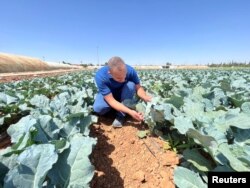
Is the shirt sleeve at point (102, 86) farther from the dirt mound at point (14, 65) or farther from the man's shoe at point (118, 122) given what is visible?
the dirt mound at point (14, 65)

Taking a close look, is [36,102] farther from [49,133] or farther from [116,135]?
[49,133]

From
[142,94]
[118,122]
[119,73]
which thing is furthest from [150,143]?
[142,94]

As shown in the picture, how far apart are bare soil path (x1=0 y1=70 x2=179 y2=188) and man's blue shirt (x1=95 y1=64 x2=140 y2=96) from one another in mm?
604

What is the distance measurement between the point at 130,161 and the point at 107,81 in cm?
151

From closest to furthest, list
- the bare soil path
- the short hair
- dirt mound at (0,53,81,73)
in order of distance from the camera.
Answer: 1. the bare soil path
2. the short hair
3. dirt mound at (0,53,81,73)

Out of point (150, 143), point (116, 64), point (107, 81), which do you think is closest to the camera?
point (150, 143)

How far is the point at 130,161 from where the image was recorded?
104 inches

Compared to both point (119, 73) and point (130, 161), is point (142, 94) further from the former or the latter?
point (130, 161)

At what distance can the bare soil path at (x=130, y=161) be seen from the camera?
2.27 meters

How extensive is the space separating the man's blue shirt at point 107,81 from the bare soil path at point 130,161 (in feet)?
1.98

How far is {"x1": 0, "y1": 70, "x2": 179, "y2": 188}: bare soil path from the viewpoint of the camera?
7.45 ft

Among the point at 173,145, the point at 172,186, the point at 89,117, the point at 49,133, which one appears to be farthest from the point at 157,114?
the point at 49,133

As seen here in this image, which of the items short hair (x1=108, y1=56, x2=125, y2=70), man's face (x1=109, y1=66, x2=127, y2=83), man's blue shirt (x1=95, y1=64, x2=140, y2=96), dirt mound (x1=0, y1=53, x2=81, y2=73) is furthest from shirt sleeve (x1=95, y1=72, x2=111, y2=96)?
dirt mound (x1=0, y1=53, x2=81, y2=73)

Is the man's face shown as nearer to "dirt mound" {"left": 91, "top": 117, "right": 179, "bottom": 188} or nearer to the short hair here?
the short hair
